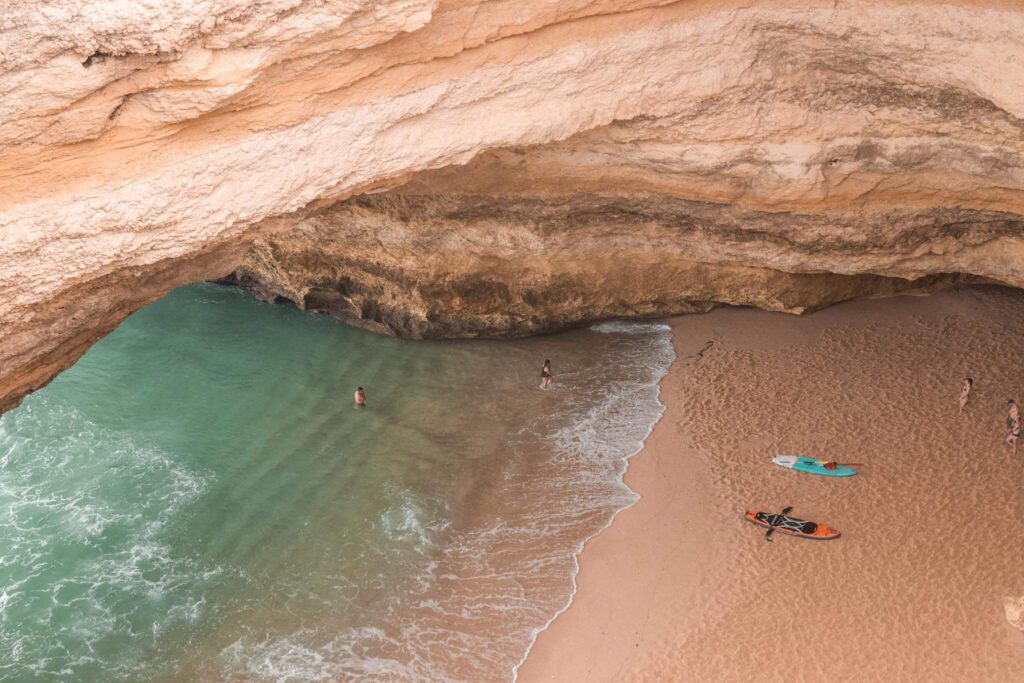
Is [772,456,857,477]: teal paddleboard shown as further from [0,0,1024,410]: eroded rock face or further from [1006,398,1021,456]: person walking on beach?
[0,0,1024,410]: eroded rock face

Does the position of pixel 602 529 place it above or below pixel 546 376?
below

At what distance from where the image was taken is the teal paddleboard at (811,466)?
43.0 feet

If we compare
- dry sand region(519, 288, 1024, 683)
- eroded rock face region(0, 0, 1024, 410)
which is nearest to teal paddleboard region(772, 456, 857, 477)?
dry sand region(519, 288, 1024, 683)

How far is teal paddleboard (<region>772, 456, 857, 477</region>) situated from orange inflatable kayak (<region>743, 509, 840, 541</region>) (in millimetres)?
1286

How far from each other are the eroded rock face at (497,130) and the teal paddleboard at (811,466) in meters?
3.43

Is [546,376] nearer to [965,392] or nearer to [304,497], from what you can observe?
[304,497]

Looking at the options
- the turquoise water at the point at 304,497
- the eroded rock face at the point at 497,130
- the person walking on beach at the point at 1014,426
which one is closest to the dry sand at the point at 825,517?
the person walking on beach at the point at 1014,426

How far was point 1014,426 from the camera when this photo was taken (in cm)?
1339

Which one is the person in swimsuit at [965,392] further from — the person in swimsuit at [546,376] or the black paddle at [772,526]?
the person in swimsuit at [546,376]

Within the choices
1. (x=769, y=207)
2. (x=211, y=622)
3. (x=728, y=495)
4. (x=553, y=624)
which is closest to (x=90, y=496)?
(x=211, y=622)

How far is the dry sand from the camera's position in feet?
33.5

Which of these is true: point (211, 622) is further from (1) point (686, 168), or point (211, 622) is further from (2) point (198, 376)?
(1) point (686, 168)

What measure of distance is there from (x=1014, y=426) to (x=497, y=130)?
A: 934 centimetres

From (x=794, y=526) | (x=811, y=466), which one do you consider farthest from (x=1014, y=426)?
(x=794, y=526)
